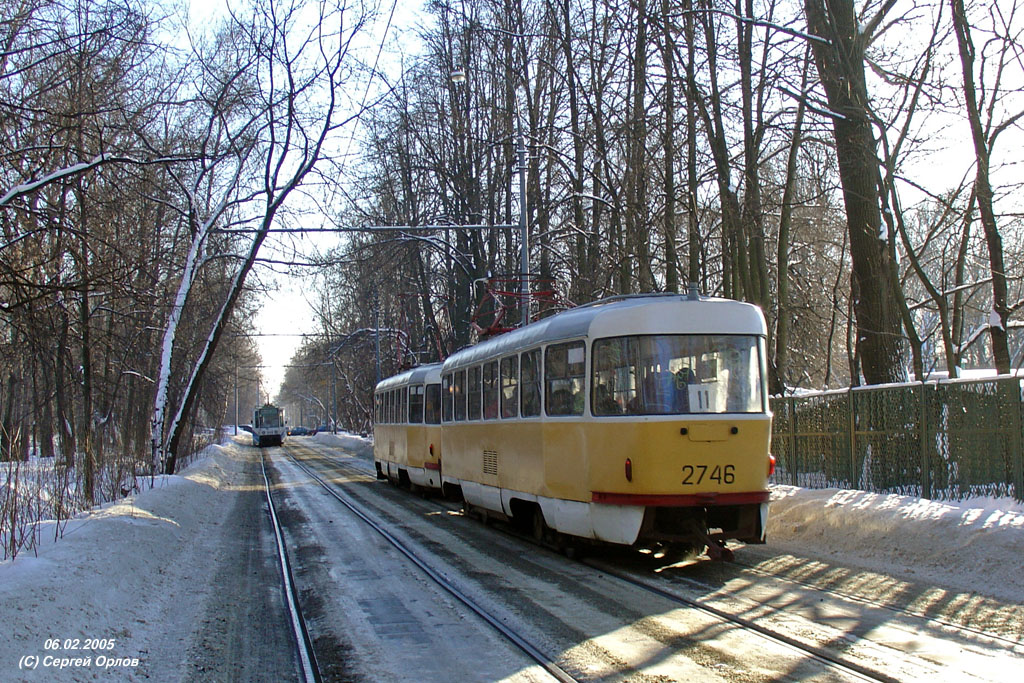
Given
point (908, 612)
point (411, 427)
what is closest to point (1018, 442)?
point (908, 612)

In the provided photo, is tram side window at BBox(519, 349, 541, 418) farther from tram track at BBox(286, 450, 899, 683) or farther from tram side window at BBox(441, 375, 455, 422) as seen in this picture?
tram side window at BBox(441, 375, 455, 422)

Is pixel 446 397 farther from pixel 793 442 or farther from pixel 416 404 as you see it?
pixel 793 442

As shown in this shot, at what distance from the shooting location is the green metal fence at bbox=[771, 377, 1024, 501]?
10.7 m

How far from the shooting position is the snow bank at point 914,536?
8773 mm

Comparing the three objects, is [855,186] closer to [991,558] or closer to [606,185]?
[606,185]

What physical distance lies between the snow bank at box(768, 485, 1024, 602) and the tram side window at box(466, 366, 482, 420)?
187 inches

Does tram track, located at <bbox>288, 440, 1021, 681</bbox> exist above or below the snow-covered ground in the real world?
below

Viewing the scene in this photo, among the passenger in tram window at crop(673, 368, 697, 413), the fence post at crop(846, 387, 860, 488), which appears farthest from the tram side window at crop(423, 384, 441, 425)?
the passenger in tram window at crop(673, 368, 697, 413)

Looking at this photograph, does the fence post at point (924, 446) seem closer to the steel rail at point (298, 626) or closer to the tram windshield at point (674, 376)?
the tram windshield at point (674, 376)

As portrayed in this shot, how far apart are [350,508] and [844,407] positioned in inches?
374

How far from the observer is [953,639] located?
270 inches

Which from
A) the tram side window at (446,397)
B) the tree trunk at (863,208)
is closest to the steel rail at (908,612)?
the tree trunk at (863,208)

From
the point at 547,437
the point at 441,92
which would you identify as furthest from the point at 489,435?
the point at 441,92

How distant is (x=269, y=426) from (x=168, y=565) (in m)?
59.4
